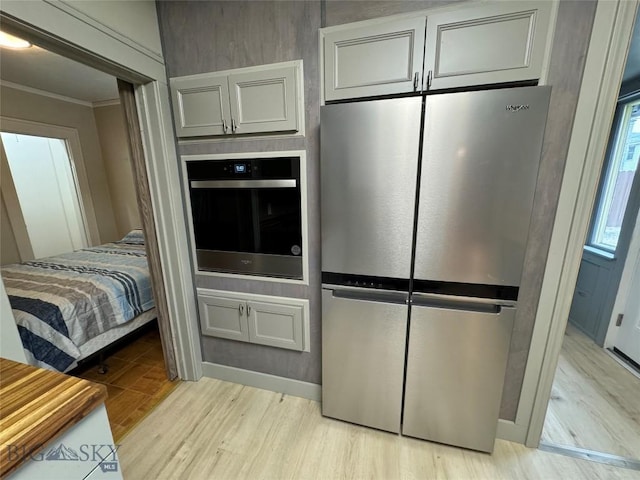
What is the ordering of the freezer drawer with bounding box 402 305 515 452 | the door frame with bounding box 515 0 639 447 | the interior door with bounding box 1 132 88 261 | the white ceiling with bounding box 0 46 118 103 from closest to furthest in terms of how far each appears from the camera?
the door frame with bounding box 515 0 639 447 → the freezer drawer with bounding box 402 305 515 452 → the white ceiling with bounding box 0 46 118 103 → the interior door with bounding box 1 132 88 261

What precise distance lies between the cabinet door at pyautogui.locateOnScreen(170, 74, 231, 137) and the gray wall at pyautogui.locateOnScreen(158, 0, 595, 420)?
7 cm

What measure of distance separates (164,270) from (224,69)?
1.32 metres

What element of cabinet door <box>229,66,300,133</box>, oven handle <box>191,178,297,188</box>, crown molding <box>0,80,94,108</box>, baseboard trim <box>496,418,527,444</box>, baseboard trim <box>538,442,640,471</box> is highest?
crown molding <box>0,80,94,108</box>

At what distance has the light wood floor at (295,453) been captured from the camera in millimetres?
1404

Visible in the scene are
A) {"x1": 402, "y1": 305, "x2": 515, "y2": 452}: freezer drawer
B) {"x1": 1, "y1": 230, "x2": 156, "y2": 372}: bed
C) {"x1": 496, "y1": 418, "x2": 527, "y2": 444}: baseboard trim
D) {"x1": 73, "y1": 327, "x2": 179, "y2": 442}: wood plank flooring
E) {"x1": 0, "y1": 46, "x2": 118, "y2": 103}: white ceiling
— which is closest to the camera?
{"x1": 402, "y1": 305, "x2": 515, "y2": 452}: freezer drawer

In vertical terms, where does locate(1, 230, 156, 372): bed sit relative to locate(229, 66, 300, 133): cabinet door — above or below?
below

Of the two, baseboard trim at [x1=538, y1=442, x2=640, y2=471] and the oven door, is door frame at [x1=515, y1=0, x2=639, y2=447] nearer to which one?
baseboard trim at [x1=538, y1=442, x2=640, y2=471]

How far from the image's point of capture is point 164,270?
1.86 m

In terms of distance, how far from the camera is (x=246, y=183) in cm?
163

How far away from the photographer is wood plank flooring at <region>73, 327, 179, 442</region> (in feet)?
5.88

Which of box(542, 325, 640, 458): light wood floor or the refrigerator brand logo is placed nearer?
the refrigerator brand logo

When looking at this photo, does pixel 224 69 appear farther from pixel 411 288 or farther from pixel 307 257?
pixel 411 288

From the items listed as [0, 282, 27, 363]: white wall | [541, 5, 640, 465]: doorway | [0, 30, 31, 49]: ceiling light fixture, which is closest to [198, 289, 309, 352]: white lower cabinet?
[0, 282, 27, 363]: white wall

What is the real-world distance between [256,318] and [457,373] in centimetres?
121
